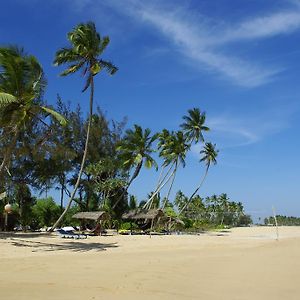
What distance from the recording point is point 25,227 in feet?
113

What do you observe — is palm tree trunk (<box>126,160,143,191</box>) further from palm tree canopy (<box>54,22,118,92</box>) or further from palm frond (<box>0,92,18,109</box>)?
palm frond (<box>0,92,18,109</box>)

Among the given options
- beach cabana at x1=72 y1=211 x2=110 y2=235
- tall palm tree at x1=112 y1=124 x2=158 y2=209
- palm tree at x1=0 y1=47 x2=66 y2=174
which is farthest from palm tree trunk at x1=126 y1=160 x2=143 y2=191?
palm tree at x1=0 y1=47 x2=66 y2=174

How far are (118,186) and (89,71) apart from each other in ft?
45.8

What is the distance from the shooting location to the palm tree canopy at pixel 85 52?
95.3ft

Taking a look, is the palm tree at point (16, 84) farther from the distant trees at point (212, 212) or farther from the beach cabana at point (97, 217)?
the distant trees at point (212, 212)

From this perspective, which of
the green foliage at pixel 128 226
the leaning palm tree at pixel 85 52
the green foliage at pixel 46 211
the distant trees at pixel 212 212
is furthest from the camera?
the distant trees at pixel 212 212

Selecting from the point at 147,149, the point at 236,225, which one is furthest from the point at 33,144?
the point at 236,225

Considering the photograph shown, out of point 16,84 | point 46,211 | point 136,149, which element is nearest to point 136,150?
point 136,149

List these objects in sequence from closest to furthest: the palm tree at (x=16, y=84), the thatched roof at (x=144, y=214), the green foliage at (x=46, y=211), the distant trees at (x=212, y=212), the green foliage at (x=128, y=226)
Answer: the palm tree at (x=16, y=84)
the thatched roof at (x=144, y=214)
the green foliage at (x=128, y=226)
the green foliage at (x=46, y=211)
the distant trees at (x=212, y=212)

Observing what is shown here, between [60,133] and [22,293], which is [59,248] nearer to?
[22,293]

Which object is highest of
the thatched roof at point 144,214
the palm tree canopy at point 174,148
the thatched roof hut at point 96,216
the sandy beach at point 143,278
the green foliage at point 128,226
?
the palm tree canopy at point 174,148

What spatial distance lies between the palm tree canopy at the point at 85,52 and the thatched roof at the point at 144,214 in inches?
511

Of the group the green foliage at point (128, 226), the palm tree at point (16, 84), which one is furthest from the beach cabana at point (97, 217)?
the palm tree at point (16, 84)

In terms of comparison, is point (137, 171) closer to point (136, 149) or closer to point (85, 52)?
point (136, 149)
